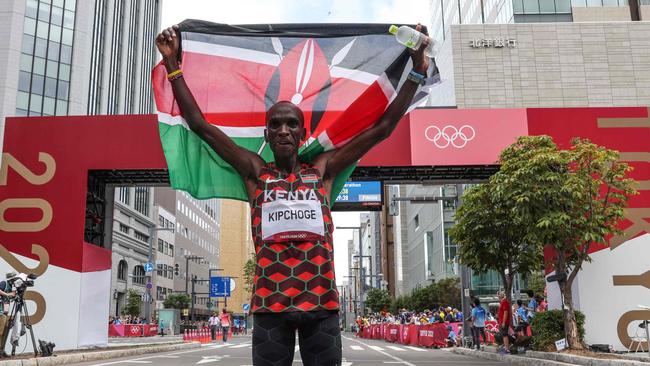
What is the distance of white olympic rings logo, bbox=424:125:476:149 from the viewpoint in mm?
17828

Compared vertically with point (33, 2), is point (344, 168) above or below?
below

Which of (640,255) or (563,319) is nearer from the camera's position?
(563,319)

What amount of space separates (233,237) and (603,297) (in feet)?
458

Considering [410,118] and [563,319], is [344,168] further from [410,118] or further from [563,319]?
[410,118]

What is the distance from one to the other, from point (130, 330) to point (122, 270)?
2394cm

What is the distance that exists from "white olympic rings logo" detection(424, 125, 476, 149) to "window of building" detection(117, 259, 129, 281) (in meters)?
51.7

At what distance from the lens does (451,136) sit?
1786 centimetres

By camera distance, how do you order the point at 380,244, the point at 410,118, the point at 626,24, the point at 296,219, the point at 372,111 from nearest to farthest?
the point at 296,219, the point at 372,111, the point at 410,118, the point at 626,24, the point at 380,244

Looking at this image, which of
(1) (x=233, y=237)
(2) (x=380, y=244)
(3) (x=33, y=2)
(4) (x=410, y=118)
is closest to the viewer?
(4) (x=410, y=118)

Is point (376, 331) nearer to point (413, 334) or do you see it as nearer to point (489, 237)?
point (413, 334)

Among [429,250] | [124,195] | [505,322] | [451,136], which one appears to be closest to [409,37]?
[505,322]

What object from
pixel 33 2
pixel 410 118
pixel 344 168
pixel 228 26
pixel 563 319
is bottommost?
pixel 563 319

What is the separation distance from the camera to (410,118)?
17.8 metres

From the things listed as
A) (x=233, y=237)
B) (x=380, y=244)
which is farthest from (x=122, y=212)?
(x=233, y=237)
